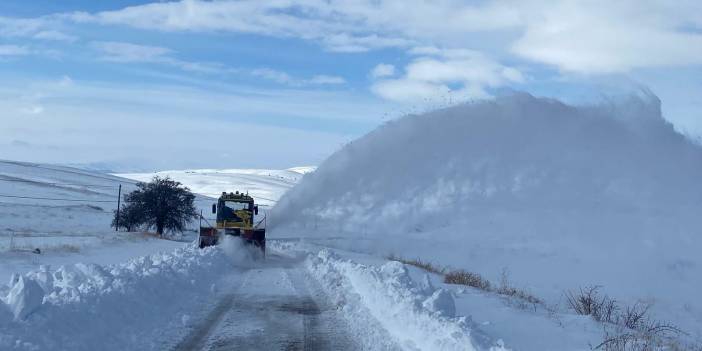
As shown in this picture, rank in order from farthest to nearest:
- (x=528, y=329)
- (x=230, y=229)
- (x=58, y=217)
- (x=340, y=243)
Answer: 1. (x=58, y=217)
2. (x=340, y=243)
3. (x=230, y=229)
4. (x=528, y=329)

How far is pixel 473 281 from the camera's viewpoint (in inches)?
679

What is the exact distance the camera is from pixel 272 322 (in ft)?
34.1

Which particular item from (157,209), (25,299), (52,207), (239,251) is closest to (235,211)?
(239,251)

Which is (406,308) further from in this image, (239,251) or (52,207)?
(52,207)

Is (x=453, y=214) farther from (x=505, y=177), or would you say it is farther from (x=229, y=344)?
(x=229, y=344)

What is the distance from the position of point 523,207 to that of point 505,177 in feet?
5.67

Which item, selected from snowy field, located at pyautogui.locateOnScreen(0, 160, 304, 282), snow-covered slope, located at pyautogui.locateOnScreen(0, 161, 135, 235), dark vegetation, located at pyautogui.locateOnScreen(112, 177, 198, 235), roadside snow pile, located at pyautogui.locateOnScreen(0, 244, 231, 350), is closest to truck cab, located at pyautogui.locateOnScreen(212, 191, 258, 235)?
snowy field, located at pyautogui.locateOnScreen(0, 160, 304, 282)

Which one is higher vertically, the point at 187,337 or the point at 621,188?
the point at 621,188

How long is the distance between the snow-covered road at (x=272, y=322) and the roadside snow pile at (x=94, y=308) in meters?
0.57

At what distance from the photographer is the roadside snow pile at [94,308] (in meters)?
7.20

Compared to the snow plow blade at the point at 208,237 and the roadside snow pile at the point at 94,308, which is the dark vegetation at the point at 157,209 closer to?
the snow plow blade at the point at 208,237

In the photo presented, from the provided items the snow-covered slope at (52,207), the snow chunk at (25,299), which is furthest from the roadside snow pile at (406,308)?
the snow-covered slope at (52,207)

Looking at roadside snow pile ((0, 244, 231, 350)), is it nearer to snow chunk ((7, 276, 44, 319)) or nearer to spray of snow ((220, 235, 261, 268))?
snow chunk ((7, 276, 44, 319))

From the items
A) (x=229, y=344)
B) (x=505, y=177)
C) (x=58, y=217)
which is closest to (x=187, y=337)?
(x=229, y=344)
